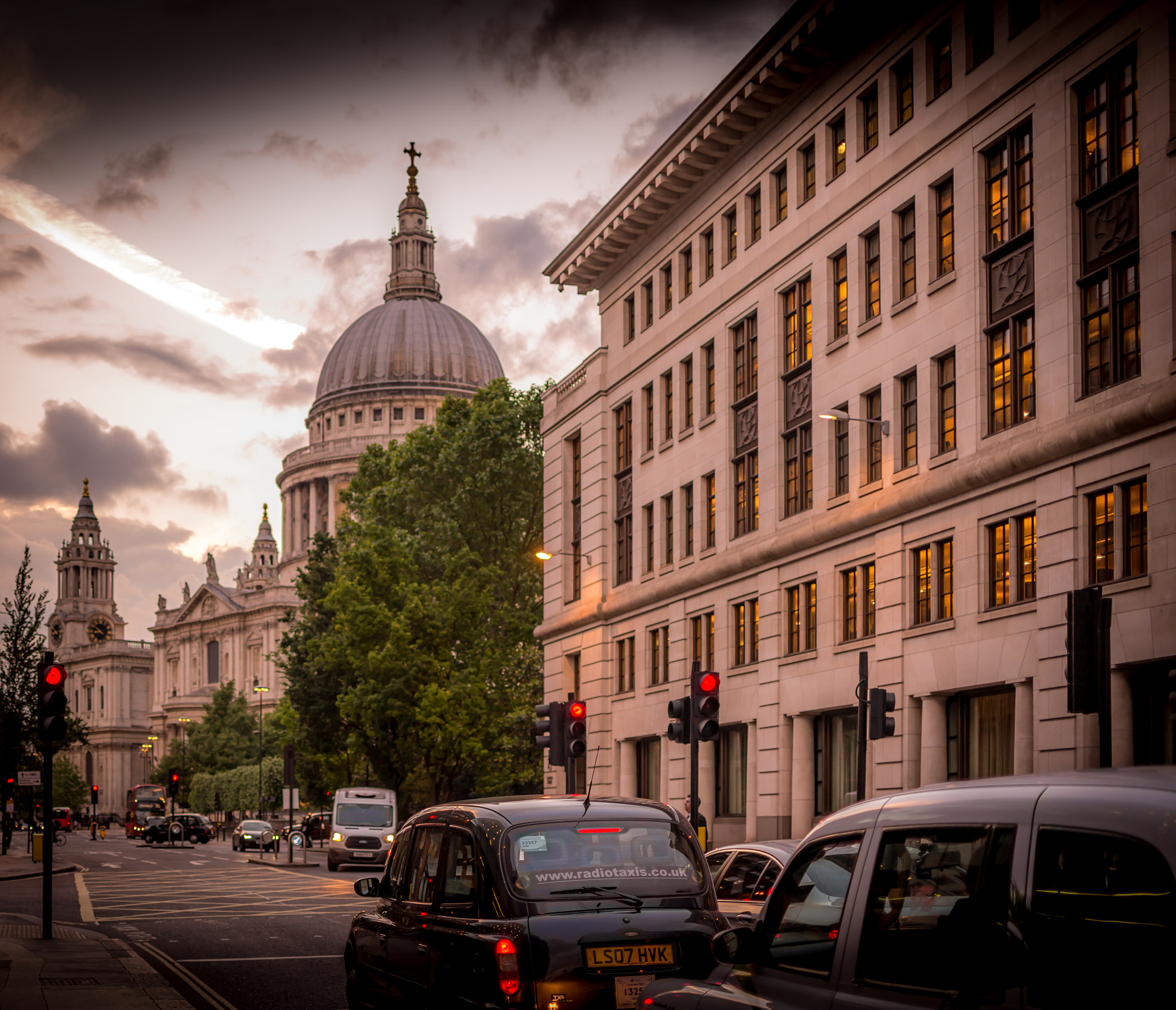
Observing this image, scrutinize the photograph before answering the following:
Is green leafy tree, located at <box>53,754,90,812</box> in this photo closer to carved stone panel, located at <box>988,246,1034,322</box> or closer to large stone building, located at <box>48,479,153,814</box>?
large stone building, located at <box>48,479,153,814</box>

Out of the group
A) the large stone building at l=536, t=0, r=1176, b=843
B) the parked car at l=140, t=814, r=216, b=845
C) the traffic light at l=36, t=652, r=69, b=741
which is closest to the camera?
the traffic light at l=36, t=652, r=69, b=741

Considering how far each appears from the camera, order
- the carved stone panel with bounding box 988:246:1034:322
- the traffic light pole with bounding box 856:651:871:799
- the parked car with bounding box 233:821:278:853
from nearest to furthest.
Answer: the traffic light pole with bounding box 856:651:871:799 < the carved stone panel with bounding box 988:246:1034:322 < the parked car with bounding box 233:821:278:853

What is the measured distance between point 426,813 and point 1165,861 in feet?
22.8

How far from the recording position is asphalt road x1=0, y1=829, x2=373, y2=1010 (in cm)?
1544

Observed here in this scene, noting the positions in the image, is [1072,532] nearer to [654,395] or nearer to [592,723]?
[654,395]

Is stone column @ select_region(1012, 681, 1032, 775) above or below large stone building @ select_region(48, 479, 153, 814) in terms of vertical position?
above

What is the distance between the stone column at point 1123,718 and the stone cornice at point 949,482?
359 cm

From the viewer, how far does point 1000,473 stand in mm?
26750

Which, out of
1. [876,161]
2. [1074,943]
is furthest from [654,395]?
[1074,943]

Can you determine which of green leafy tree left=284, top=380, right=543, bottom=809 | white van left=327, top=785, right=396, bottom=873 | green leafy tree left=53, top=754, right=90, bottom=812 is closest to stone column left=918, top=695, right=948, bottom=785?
white van left=327, top=785, right=396, bottom=873

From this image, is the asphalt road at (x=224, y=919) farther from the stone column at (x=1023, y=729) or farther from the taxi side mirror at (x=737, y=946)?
the stone column at (x=1023, y=729)

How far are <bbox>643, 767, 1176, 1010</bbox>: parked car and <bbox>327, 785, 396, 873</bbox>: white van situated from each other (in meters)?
37.5

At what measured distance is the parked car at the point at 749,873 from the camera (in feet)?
42.7

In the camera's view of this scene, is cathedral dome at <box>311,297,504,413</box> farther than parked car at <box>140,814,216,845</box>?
Yes
